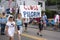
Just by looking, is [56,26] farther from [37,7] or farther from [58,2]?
[58,2]

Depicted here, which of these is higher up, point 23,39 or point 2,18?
point 2,18

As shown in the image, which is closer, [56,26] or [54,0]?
[56,26]

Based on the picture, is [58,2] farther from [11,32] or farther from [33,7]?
[11,32]

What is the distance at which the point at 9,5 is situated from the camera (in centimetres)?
1809

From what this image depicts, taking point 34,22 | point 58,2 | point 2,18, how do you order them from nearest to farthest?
point 2,18, point 34,22, point 58,2

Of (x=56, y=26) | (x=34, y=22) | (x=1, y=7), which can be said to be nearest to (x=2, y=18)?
(x=1, y=7)

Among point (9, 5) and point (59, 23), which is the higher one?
point (9, 5)

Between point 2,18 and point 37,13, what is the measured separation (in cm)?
299

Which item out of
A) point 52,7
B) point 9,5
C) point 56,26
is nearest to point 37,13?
point 9,5

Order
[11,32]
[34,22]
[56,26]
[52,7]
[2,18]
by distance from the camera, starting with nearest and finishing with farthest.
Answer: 1. [11,32]
2. [2,18]
3. [56,26]
4. [34,22]
5. [52,7]

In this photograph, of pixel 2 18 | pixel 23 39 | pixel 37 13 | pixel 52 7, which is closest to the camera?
pixel 23 39

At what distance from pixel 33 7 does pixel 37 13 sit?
0.86m

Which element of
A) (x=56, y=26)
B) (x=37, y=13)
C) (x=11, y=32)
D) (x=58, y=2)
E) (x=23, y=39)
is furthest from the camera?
(x=58, y=2)

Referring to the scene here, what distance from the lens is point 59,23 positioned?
82.4 ft
